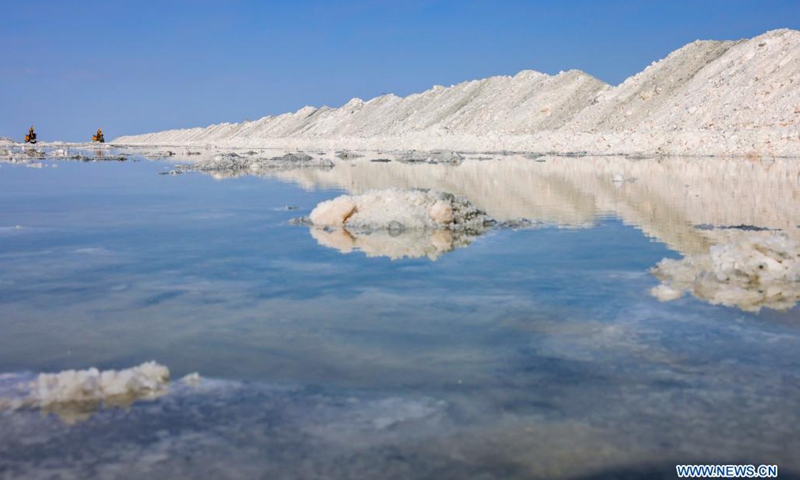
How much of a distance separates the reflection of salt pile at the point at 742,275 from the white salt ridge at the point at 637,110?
2830 cm

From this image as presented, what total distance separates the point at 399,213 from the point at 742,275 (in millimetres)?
5065

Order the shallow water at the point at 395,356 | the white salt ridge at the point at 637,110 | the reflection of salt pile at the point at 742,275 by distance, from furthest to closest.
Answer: the white salt ridge at the point at 637,110 < the reflection of salt pile at the point at 742,275 < the shallow water at the point at 395,356

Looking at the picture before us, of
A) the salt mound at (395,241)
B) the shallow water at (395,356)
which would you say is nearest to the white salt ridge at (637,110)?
the salt mound at (395,241)

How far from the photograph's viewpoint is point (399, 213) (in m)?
10.5

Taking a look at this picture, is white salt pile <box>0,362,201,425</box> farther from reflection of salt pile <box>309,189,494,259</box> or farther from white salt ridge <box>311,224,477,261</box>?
reflection of salt pile <box>309,189,494,259</box>

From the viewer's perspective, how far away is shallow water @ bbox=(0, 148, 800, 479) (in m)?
3.18

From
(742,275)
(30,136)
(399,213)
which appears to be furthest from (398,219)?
(30,136)

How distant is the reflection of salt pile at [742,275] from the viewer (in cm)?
598

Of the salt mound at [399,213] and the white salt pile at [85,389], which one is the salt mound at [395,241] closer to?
the salt mound at [399,213]

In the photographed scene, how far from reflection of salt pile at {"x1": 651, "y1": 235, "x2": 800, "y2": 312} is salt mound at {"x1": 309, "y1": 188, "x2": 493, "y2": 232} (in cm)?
383

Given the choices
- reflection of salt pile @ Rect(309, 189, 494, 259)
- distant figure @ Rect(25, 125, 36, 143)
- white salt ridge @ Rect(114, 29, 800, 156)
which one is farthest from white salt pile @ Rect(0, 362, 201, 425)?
distant figure @ Rect(25, 125, 36, 143)

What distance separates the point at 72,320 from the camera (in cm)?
548

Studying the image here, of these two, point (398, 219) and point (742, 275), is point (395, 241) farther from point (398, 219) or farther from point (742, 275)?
point (742, 275)

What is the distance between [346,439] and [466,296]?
3.01m
